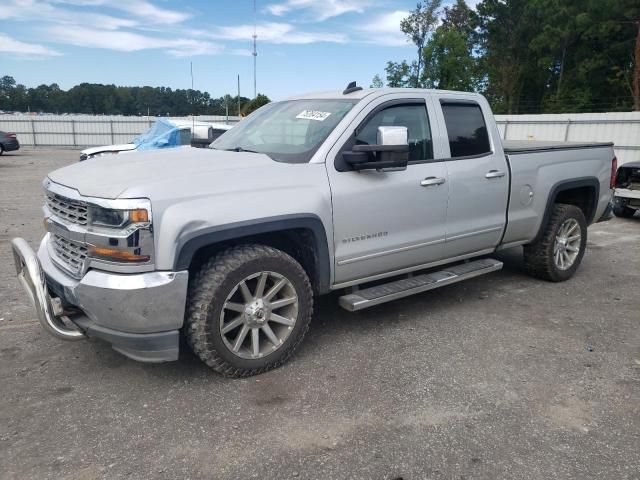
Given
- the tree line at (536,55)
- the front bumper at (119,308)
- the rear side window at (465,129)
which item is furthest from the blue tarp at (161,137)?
the tree line at (536,55)

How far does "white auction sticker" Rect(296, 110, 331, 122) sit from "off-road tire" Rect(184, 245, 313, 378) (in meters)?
1.19

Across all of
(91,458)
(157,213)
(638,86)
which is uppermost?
(638,86)

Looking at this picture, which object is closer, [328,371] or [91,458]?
[91,458]

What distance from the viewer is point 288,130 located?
413cm

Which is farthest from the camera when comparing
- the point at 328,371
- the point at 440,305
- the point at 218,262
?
the point at 440,305

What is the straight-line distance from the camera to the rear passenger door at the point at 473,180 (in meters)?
4.46

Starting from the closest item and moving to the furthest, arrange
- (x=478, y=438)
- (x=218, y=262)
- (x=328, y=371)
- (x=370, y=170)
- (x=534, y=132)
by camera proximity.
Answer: (x=478, y=438)
(x=218, y=262)
(x=328, y=371)
(x=370, y=170)
(x=534, y=132)

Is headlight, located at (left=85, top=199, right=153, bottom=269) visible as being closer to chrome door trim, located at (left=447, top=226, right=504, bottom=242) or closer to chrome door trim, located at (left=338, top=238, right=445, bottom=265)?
chrome door trim, located at (left=338, top=238, right=445, bottom=265)

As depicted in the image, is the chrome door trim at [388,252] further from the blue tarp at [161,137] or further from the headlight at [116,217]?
the blue tarp at [161,137]

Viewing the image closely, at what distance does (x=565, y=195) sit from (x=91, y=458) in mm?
5385

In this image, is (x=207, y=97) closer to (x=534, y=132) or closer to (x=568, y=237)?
(x=534, y=132)

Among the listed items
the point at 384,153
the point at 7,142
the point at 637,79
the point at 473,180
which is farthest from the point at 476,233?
the point at 637,79

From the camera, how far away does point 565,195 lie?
5918mm

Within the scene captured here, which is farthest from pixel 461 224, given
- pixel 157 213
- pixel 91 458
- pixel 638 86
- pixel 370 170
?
pixel 638 86
